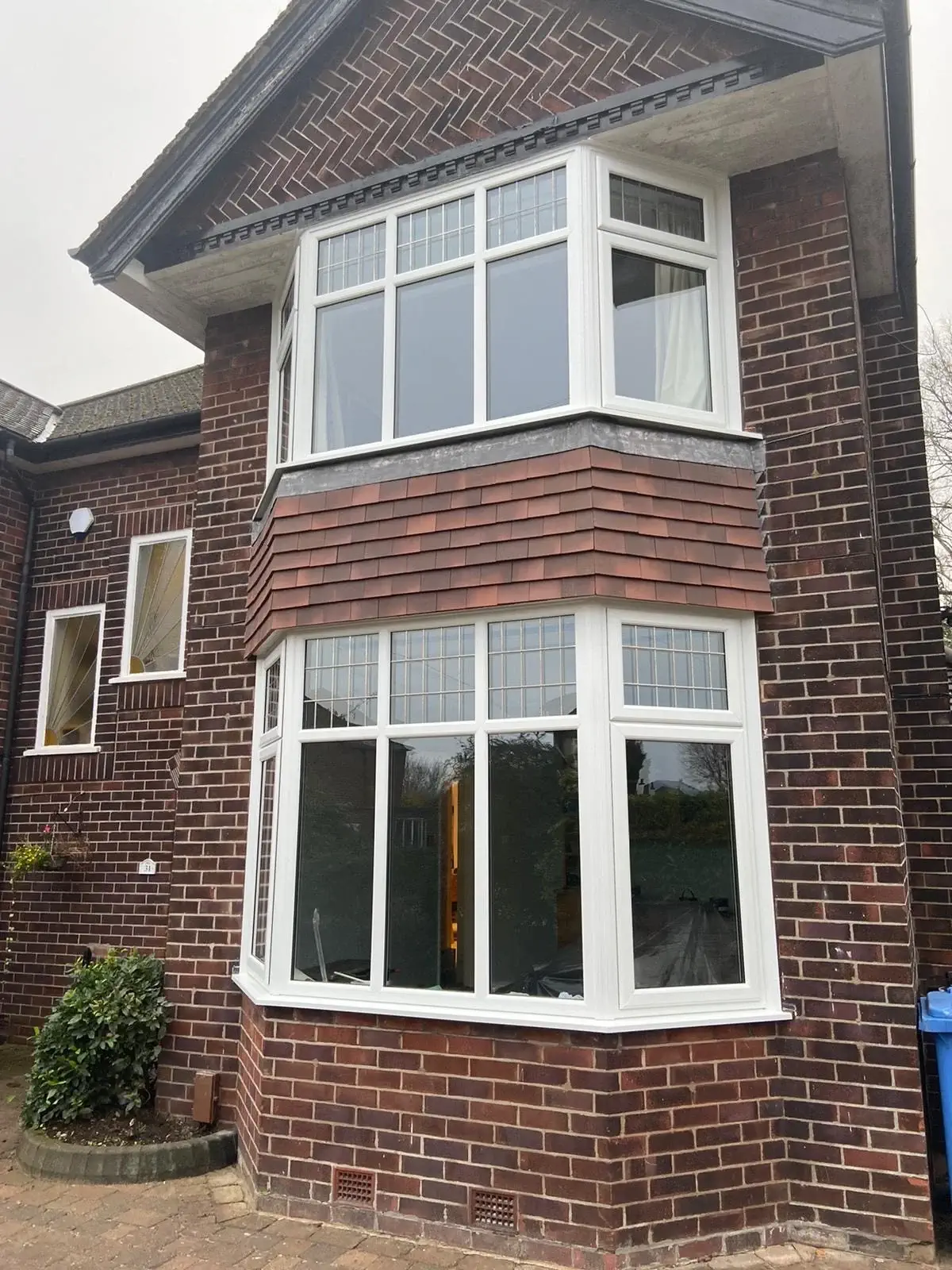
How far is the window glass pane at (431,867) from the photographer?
4.96 metres

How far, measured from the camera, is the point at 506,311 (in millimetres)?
5625

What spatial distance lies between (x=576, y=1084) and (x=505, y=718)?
1.86m

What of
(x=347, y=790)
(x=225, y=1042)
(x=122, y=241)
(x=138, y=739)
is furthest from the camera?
(x=138, y=739)

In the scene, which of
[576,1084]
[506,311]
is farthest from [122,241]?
[576,1084]

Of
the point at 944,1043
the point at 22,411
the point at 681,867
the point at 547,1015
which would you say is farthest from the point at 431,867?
the point at 22,411

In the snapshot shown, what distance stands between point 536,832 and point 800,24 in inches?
178

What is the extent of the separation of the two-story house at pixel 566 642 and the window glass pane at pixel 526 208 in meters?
0.03

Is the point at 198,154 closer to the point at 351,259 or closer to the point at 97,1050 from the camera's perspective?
the point at 351,259

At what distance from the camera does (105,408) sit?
1059 centimetres

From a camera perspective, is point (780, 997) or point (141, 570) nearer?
point (780, 997)

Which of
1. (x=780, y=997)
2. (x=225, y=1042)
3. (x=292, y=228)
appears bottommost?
(x=225, y=1042)

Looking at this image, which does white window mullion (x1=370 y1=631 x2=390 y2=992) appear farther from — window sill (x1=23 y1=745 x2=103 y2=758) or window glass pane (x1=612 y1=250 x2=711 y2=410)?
window sill (x1=23 y1=745 x2=103 y2=758)

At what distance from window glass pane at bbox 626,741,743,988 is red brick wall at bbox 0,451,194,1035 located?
192 inches

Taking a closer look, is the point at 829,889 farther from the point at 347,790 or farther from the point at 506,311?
the point at 506,311
